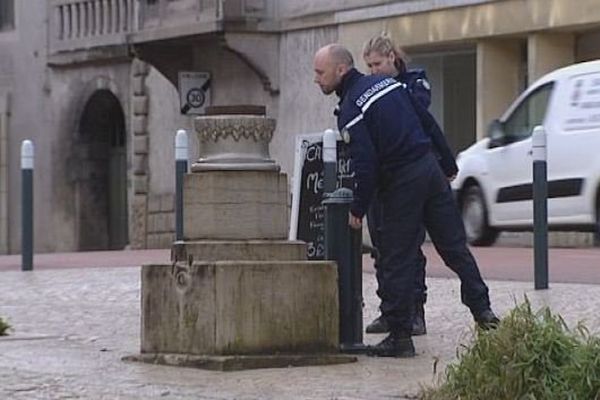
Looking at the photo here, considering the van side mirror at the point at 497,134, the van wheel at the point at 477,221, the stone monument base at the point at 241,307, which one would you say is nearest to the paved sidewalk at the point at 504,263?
the van wheel at the point at 477,221

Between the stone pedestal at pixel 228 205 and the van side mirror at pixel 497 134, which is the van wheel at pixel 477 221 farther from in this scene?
the stone pedestal at pixel 228 205

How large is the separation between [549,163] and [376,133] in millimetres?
11058

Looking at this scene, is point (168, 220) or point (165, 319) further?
point (168, 220)

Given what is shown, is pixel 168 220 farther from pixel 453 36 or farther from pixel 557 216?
pixel 557 216

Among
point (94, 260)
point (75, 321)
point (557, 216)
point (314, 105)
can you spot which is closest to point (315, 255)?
point (75, 321)

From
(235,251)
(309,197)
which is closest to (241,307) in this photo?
(235,251)

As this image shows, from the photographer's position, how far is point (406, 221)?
9.42m

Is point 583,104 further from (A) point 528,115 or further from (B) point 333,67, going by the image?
(B) point 333,67

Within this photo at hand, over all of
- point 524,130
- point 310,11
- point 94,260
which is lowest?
point 94,260

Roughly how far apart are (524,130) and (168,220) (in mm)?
10759

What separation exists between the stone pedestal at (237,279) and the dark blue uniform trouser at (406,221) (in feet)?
1.01

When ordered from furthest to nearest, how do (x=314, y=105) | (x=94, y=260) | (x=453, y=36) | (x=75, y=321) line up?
1. (x=314, y=105)
2. (x=453, y=36)
3. (x=94, y=260)
4. (x=75, y=321)

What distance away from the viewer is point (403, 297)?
9.47 metres

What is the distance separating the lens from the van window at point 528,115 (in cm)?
2044
